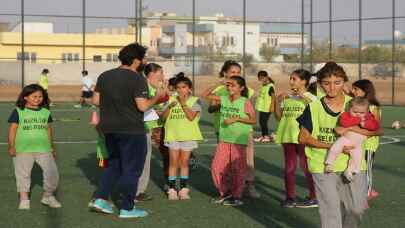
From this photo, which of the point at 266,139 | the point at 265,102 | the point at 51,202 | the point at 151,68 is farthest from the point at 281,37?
the point at 51,202

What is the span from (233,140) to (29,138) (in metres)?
2.38

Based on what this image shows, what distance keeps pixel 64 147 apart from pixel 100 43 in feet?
177

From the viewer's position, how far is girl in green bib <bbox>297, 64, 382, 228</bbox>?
22.9 feet

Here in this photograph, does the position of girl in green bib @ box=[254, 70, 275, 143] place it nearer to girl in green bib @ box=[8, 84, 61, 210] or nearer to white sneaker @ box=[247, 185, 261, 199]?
white sneaker @ box=[247, 185, 261, 199]

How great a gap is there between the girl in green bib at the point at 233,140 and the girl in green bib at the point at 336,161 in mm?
3604

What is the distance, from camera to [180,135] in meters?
11.1

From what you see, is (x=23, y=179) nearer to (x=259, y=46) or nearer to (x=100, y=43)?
(x=100, y=43)

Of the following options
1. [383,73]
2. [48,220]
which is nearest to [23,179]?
[48,220]

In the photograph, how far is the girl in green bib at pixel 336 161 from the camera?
6.97m

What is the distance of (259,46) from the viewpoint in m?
89.3

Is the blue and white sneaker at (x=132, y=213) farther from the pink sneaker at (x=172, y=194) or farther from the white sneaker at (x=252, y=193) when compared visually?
the white sneaker at (x=252, y=193)

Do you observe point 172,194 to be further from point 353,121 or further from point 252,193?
point 353,121

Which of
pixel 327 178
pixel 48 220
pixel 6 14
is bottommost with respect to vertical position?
pixel 48 220

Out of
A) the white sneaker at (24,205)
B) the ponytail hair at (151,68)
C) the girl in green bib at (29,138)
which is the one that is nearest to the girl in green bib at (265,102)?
the ponytail hair at (151,68)
